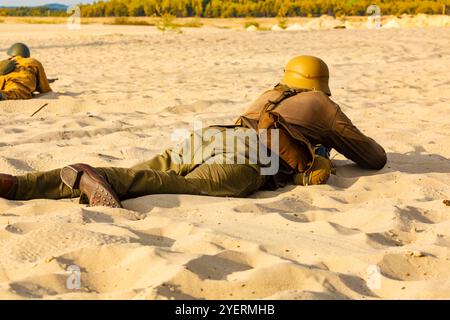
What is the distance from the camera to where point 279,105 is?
4.93m

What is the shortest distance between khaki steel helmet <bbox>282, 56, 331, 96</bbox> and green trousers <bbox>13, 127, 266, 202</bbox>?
2.57 ft

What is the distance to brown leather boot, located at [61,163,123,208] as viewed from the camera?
13.6 ft

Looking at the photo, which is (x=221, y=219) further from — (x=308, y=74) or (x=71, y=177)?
(x=308, y=74)

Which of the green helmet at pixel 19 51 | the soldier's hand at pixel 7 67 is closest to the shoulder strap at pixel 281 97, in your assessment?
the soldier's hand at pixel 7 67

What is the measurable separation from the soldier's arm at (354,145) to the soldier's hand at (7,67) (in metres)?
5.11

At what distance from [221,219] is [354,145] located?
4.60 feet

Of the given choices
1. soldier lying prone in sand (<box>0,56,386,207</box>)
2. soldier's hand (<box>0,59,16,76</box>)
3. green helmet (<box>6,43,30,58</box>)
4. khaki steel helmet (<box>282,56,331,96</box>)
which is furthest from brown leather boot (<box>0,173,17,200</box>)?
A: green helmet (<box>6,43,30,58</box>)

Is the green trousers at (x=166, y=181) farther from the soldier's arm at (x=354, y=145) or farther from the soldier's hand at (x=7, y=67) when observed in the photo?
the soldier's hand at (x=7, y=67)

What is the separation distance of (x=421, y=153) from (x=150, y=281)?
3634mm

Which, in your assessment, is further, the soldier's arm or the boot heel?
the soldier's arm

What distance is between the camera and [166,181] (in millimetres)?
4465

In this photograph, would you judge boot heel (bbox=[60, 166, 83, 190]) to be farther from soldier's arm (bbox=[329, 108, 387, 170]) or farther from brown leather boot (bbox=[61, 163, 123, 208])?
soldier's arm (bbox=[329, 108, 387, 170])

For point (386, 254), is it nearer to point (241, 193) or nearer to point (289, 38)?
point (241, 193)
